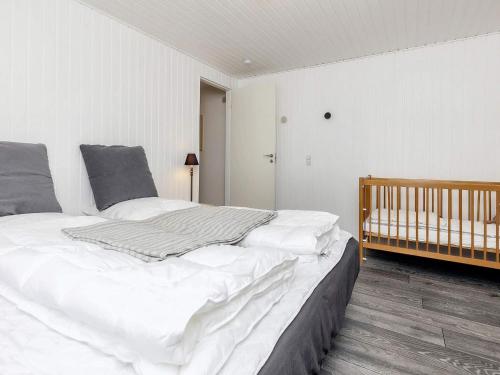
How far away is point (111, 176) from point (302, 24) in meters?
2.23

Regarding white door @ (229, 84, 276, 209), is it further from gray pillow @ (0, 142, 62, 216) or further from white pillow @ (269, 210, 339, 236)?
gray pillow @ (0, 142, 62, 216)

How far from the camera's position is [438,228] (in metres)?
2.46

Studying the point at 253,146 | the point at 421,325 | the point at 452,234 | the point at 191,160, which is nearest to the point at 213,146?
the point at 253,146

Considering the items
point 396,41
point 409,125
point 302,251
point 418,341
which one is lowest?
point 418,341

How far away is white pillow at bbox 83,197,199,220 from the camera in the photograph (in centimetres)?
198

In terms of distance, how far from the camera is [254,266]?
817 mm

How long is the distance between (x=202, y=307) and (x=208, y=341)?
0.32ft

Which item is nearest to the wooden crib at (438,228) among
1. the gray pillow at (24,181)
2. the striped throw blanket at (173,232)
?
the striped throw blanket at (173,232)

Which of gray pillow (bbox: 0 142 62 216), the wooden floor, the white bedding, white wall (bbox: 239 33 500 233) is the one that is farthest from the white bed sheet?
gray pillow (bbox: 0 142 62 216)

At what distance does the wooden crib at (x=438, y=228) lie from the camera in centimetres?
232

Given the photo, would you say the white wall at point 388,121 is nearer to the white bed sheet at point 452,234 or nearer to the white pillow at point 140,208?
the white bed sheet at point 452,234

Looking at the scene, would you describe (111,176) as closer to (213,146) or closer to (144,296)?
(144,296)

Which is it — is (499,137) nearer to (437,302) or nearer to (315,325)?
(437,302)

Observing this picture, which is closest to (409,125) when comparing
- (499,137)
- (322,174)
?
(499,137)
